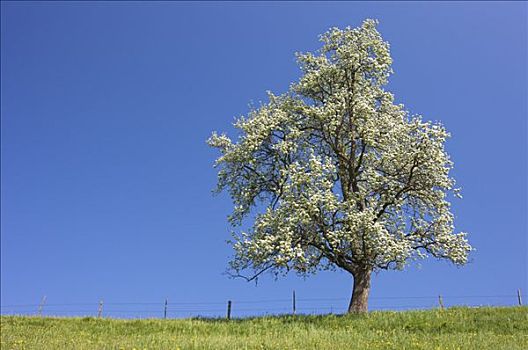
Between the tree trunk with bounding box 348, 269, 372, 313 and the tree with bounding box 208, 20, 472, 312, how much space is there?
0.19ft

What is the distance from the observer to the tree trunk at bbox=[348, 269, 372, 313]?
3020 cm

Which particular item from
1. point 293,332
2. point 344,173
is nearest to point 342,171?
point 344,173

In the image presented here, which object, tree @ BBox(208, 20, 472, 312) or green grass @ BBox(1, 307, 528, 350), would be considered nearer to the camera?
green grass @ BBox(1, 307, 528, 350)

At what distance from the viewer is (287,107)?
33.7 meters

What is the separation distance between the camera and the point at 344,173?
32469 mm

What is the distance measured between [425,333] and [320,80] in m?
16.5

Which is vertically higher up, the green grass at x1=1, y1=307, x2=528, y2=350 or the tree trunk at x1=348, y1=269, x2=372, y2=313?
the tree trunk at x1=348, y1=269, x2=372, y2=313

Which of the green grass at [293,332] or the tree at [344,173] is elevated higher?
the tree at [344,173]

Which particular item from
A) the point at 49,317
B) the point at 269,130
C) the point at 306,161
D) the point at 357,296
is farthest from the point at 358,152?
the point at 49,317

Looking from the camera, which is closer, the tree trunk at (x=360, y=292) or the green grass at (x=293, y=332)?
the green grass at (x=293, y=332)

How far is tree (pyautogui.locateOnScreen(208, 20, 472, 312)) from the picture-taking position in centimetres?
2861

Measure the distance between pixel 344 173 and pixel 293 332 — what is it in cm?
1195

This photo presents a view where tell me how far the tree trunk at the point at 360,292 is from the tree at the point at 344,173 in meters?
0.06

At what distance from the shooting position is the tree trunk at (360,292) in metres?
30.2
